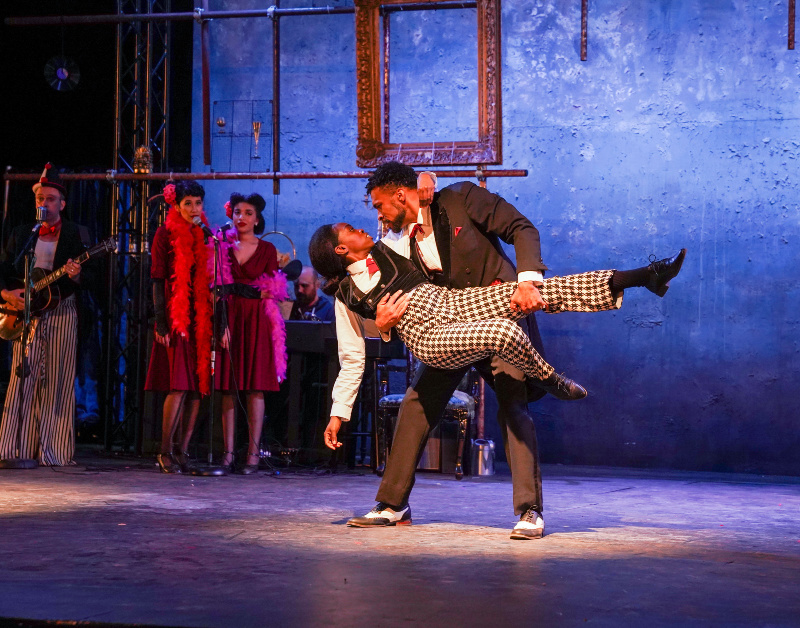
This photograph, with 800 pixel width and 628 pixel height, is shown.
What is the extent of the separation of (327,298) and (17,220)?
2.67 meters

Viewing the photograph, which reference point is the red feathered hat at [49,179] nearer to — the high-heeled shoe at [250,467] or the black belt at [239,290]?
the black belt at [239,290]

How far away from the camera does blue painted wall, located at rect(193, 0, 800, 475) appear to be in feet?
22.6

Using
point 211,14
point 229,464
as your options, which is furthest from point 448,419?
point 211,14

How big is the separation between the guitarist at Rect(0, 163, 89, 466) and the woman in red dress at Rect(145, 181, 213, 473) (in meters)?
0.65

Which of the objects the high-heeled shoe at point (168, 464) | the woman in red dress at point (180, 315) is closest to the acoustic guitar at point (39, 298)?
the woman in red dress at point (180, 315)

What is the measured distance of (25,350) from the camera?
5.86m

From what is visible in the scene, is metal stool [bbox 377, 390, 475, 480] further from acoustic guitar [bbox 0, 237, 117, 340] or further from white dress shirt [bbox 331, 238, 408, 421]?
white dress shirt [bbox 331, 238, 408, 421]

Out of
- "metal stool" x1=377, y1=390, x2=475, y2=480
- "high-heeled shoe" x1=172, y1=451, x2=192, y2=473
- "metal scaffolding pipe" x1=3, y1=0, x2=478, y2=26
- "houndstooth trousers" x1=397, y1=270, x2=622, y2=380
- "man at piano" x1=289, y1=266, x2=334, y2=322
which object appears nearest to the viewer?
"houndstooth trousers" x1=397, y1=270, x2=622, y2=380

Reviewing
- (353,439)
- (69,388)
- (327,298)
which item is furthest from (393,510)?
(327,298)

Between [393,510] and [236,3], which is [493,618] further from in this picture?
[236,3]

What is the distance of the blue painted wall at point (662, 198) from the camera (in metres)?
6.89

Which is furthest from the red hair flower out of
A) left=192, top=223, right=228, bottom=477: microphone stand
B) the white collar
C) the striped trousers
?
the white collar

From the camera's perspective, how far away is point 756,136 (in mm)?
6906

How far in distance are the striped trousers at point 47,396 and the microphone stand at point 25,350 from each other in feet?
0.06
